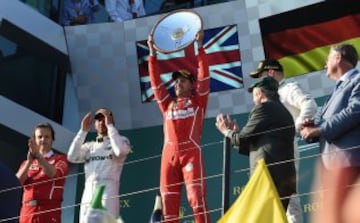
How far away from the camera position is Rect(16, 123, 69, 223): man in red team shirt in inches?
208

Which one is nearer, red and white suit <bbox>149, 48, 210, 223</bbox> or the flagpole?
the flagpole

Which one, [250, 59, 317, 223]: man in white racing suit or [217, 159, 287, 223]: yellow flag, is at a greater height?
[250, 59, 317, 223]: man in white racing suit

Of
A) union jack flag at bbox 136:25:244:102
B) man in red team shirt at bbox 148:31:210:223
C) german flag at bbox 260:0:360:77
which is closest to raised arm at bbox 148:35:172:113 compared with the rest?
man in red team shirt at bbox 148:31:210:223

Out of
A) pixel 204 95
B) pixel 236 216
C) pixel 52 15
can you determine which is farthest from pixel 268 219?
pixel 52 15

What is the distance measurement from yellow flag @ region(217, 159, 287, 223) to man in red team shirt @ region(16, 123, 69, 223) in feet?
6.29

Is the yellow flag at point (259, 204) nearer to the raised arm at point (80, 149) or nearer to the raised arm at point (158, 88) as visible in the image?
the raised arm at point (158, 88)

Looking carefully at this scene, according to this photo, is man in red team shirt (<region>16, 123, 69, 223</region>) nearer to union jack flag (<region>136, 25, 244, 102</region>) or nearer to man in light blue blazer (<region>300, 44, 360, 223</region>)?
man in light blue blazer (<region>300, 44, 360, 223</region>)

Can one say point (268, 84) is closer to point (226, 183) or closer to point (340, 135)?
point (226, 183)

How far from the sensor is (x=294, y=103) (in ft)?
15.4

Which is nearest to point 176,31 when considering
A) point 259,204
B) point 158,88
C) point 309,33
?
point 158,88

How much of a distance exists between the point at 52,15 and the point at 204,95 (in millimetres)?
3955

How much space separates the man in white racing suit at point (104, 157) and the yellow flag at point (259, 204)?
5.87ft

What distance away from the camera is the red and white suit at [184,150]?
5.07 metres

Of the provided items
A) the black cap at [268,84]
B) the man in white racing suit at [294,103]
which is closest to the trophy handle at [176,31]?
the man in white racing suit at [294,103]
